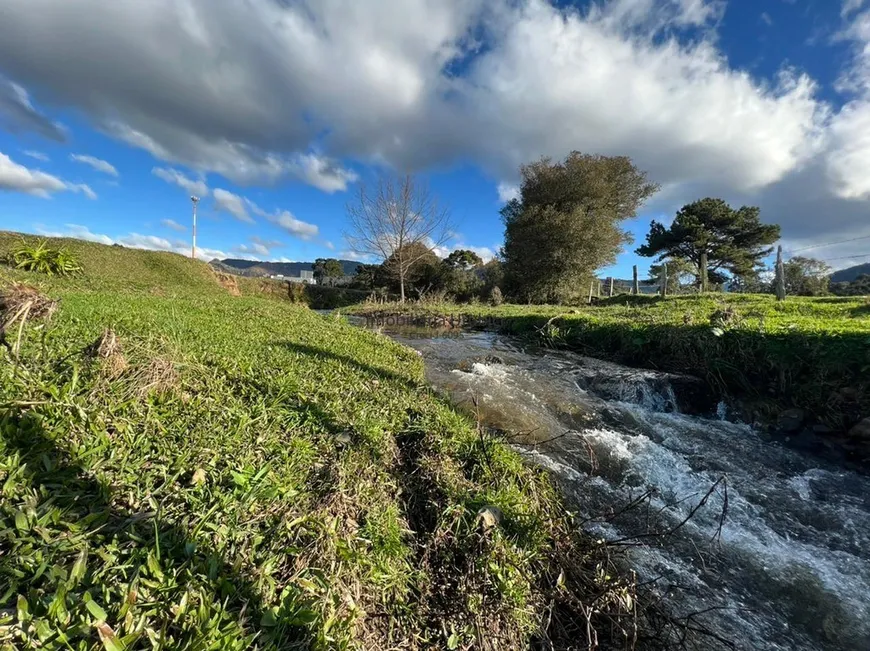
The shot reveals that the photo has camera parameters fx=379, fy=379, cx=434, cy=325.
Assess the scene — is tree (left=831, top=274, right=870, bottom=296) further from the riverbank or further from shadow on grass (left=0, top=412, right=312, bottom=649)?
shadow on grass (left=0, top=412, right=312, bottom=649)

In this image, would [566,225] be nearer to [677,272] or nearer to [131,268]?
[677,272]

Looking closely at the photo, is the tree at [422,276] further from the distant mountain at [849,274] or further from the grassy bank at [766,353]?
the distant mountain at [849,274]

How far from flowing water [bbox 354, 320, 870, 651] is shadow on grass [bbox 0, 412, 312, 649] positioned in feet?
6.50

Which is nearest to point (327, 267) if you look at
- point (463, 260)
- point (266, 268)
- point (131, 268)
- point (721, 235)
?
point (266, 268)

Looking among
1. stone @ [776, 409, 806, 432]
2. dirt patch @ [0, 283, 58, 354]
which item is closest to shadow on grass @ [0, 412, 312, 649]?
dirt patch @ [0, 283, 58, 354]

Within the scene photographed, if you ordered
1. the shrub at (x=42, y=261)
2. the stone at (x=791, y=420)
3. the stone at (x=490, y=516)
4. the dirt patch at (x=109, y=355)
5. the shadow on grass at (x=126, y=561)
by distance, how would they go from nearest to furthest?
the shadow on grass at (x=126, y=561) → the stone at (x=490, y=516) → the dirt patch at (x=109, y=355) → the stone at (x=791, y=420) → the shrub at (x=42, y=261)

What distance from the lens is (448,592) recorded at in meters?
1.77

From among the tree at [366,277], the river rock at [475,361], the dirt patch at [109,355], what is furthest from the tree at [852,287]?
the dirt patch at [109,355]

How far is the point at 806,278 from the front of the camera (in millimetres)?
20344

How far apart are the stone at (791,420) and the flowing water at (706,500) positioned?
33 cm

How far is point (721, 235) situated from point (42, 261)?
36948 mm

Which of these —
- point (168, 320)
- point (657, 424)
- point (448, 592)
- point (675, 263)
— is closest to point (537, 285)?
point (675, 263)

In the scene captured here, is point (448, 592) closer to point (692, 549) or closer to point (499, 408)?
point (692, 549)

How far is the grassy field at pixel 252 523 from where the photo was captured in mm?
1271
